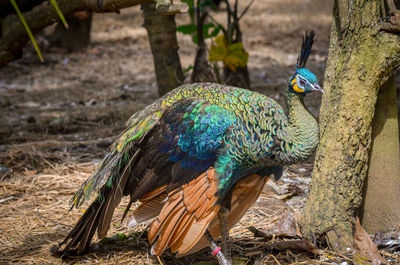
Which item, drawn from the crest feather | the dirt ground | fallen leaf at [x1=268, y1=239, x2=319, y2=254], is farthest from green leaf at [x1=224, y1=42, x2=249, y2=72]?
fallen leaf at [x1=268, y1=239, x2=319, y2=254]

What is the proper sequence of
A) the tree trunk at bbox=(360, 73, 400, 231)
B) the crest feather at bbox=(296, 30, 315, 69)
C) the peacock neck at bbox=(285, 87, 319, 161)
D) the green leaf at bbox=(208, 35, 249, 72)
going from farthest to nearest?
the green leaf at bbox=(208, 35, 249, 72), the tree trunk at bbox=(360, 73, 400, 231), the crest feather at bbox=(296, 30, 315, 69), the peacock neck at bbox=(285, 87, 319, 161)

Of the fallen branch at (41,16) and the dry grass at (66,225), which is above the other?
the fallen branch at (41,16)

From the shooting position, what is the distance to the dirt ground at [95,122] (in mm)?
3439

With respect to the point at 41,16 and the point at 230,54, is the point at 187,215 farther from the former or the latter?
the point at 230,54

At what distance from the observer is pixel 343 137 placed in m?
2.99

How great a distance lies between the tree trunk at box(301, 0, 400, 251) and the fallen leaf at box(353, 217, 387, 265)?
5cm

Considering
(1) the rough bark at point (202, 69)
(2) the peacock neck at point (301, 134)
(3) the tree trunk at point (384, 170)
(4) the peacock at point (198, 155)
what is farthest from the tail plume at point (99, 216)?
(1) the rough bark at point (202, 69)

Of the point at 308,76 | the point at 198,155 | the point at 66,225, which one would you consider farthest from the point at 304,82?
the point at 66,225

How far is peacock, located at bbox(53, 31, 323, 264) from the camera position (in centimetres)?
277

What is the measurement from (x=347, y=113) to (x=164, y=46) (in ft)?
8.84

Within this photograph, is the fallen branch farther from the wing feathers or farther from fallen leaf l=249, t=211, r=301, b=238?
fallen leaf l=249, t=211, r=301, b=238

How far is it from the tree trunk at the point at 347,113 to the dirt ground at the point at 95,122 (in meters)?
0.30

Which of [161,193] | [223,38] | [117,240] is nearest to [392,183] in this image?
[161,193]

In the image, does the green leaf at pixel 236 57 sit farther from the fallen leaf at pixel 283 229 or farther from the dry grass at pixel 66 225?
the fallen leaf at pixel 283 229
